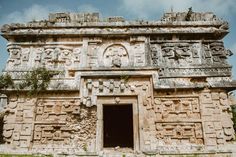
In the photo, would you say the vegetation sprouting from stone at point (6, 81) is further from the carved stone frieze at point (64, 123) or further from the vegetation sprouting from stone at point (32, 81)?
the carved stone frieze at point (64, 123)

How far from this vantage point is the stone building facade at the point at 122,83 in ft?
25.4

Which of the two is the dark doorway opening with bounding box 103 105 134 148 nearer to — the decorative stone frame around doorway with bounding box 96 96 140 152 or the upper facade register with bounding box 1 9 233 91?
the decorative stone frame around doorway with bounding box 96 96 140 152

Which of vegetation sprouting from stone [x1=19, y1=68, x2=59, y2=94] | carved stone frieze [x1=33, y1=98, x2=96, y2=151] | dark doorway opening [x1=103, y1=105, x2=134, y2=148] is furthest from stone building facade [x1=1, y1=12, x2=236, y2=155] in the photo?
dark doorway opening [x1=103, y1=105, x2=134, y2=148]

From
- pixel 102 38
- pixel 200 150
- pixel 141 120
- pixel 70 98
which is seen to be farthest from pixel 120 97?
pixel 200 150

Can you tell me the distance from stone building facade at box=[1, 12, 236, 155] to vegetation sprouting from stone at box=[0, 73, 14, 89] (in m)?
0.29

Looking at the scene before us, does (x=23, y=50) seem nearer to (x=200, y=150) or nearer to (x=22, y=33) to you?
(x=22, y=33)

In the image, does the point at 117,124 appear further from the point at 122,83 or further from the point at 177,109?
the point at 177,109

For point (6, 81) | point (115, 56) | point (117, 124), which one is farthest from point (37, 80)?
point (117, 124)

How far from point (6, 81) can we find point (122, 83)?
3.82 metres

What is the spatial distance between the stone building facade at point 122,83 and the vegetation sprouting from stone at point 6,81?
0.94ft

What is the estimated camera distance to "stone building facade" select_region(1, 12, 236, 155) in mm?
7730

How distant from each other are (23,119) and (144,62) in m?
4.38

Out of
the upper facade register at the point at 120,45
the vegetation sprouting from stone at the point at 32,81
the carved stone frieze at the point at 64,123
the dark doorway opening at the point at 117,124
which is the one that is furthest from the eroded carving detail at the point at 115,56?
the dark doorway opening at the point at 117,124

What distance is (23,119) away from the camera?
793cm
